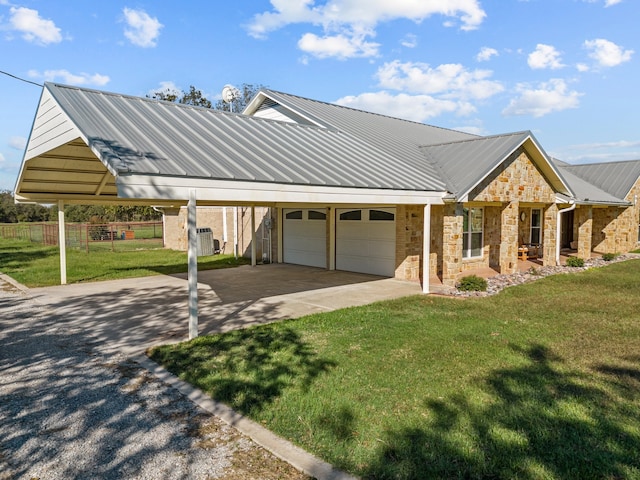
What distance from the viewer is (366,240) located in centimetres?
1483

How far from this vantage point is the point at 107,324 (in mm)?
8398

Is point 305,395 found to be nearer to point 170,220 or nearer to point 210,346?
point 210,346

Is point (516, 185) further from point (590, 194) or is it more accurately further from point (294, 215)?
point (294, 215)

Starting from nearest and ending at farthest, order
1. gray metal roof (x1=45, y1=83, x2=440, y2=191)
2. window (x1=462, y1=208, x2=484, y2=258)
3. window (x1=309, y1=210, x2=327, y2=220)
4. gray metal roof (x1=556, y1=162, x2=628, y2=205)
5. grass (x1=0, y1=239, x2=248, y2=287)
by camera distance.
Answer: gray metal roof (x1=45, y1=83, x2=440, y2=191) → grass (x1=0, y1=239, x2=248, y2=287) → window (x1=462, y1=208, x2=484, y2=258) → window (x1=309, y1=210, x2=327, y2=220) → gray metal roof (x1=556, y1=162, x2=628, y2=205)

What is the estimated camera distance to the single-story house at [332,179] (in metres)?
7.48

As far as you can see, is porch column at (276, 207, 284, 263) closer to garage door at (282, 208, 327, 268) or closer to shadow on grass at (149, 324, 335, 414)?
garage door at (282, 208, 327, 268)

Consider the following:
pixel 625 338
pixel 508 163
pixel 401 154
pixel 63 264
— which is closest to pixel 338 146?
pixel 401 154

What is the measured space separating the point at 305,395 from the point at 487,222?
12.7 m

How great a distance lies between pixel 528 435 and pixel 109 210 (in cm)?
5222

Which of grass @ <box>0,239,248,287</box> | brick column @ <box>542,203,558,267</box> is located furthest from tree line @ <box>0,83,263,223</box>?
brick column @ <box>542,203,558,267</box>

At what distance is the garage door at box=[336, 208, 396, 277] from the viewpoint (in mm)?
13992

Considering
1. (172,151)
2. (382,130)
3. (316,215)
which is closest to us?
(172,151)

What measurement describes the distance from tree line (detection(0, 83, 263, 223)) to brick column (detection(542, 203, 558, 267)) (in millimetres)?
22781

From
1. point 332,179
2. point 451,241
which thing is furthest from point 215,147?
point 451,241
